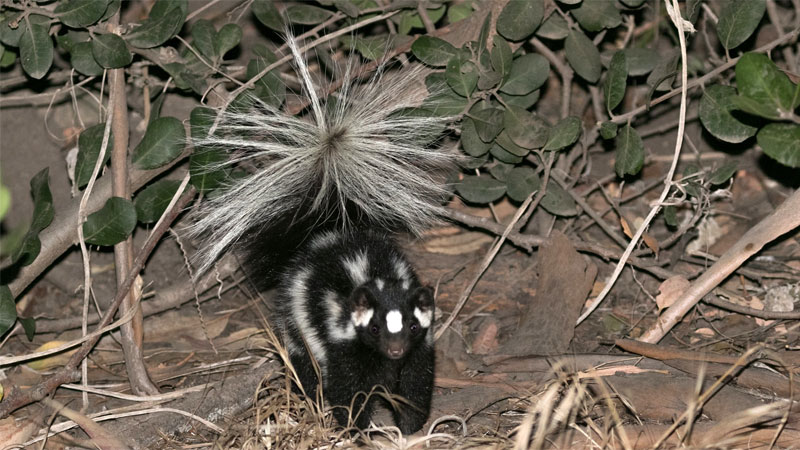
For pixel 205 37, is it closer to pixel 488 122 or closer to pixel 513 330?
pixel 488 122

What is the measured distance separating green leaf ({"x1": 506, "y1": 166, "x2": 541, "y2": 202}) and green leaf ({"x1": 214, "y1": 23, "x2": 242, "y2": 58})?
1.51m

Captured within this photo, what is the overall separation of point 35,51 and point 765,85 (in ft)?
10.3

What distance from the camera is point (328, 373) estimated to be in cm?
388

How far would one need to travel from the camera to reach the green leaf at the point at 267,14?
429 centimetres

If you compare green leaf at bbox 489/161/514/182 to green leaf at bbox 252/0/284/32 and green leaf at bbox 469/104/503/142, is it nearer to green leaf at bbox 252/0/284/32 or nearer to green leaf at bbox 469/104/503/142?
green leaf at bbox 469/104/503/142

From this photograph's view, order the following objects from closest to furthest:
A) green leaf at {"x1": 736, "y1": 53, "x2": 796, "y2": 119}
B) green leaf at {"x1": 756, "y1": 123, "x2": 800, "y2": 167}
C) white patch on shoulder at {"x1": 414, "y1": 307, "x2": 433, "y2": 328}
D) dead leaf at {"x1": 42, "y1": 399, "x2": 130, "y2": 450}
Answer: green leaf at {"x1": 736, "y1": 53, "x2": 796, "y2": 119} < green leaf at {"x1": 756, "y1": 123, "x2": 800, "y2": 167} < dead leaf at {"x1": 42, "y1": 399, "x2": 130, "y2": 450} < white patch on shoulder at {"x1": 414, "y1": 307, "x2": 433, "y2": 328}

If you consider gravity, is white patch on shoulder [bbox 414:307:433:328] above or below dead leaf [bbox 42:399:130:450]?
above

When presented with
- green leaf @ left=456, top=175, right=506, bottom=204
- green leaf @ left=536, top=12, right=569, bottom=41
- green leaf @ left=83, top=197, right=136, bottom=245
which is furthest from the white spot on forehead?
green leaf @ left=536, top=12, right=569, bottom=41

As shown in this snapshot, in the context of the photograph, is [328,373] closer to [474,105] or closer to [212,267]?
[212,267]

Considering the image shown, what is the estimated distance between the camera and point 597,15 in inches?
164

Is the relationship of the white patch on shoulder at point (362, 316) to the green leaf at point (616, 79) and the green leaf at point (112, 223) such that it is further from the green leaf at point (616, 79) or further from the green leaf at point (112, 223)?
the green leaf at point (616, 79)

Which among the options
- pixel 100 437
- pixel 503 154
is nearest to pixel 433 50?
pixel 503 154

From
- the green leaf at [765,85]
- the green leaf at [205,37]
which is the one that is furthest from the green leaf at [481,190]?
the green leaf at [765,85]

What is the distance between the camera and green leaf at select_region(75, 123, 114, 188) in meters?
4.11
